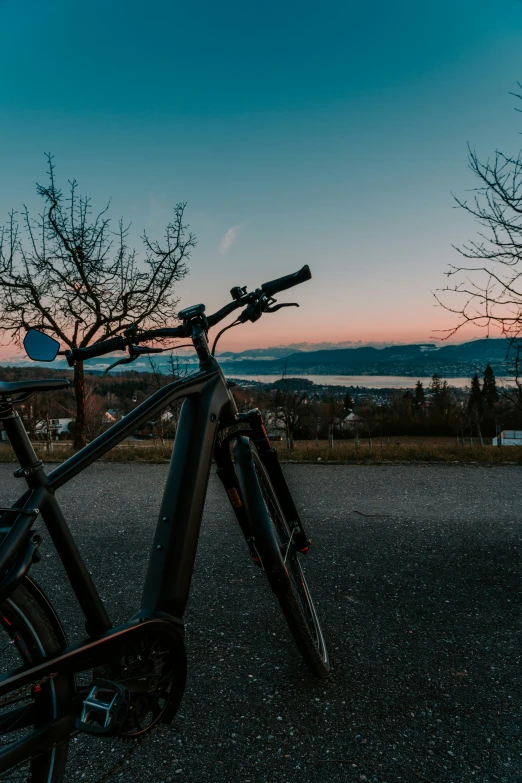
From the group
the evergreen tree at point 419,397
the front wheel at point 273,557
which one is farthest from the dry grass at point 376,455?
the evergreen tree at point 419,397

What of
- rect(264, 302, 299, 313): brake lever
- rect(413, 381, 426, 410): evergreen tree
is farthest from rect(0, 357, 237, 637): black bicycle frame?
rect(413, 381, 426, 410): evergreen tree

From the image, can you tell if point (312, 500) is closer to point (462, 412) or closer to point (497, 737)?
point (497, 737)

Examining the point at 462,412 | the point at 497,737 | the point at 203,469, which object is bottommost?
the point at 462,412

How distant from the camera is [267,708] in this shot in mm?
2279

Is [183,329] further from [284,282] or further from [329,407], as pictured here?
[329,407]

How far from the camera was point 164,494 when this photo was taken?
6.47 feet

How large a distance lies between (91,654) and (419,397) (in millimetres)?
56300

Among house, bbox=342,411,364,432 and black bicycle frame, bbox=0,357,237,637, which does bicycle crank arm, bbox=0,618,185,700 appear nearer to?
black bicycle frame, bbox=0,357,237,637

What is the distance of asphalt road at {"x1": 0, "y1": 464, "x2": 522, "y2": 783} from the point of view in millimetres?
1983

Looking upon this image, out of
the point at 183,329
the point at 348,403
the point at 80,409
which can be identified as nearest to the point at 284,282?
the point at 183,329

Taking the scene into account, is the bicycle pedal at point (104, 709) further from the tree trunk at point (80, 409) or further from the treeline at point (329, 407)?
the tree trunk at point (80, 409)

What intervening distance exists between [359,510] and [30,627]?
13.6 feet

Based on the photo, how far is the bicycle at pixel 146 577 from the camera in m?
1.55

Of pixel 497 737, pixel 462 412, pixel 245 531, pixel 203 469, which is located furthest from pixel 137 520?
pixel 462 412
